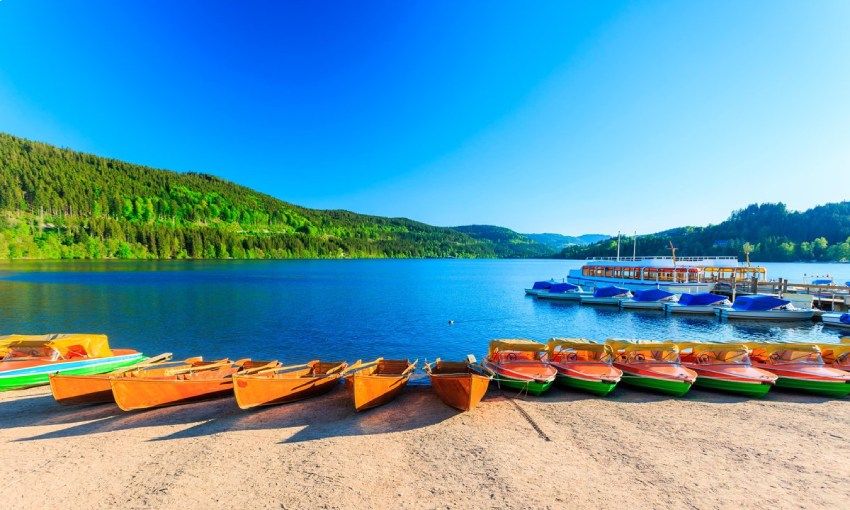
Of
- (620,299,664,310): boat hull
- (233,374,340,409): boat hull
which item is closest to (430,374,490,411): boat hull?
(233,374,340,409): boat hull

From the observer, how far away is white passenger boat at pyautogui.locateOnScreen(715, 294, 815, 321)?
42094 millimetres

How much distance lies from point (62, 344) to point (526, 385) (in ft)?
73.7

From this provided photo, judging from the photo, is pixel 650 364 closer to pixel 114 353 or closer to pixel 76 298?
pixel 114 353

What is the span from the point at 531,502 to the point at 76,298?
66259 millimetres

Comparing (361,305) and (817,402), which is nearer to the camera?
(817,402)

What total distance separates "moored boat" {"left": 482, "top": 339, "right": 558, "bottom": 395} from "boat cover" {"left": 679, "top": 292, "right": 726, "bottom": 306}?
142 feet

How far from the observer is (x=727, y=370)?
53.7 ft

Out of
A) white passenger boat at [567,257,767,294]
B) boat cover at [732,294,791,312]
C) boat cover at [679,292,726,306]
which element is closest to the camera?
boat cover at [732,294,791,312]

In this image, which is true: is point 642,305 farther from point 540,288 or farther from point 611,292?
point 540,288

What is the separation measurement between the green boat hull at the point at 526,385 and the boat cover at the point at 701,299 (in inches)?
1735

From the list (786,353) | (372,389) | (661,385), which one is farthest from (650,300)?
(372,389)

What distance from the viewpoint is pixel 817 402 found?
1562 centimetres

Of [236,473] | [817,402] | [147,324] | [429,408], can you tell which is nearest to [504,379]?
[429,408]

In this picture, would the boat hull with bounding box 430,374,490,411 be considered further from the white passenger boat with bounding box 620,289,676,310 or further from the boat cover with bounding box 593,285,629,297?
the boat cover with bounding box 593,285,629,297
